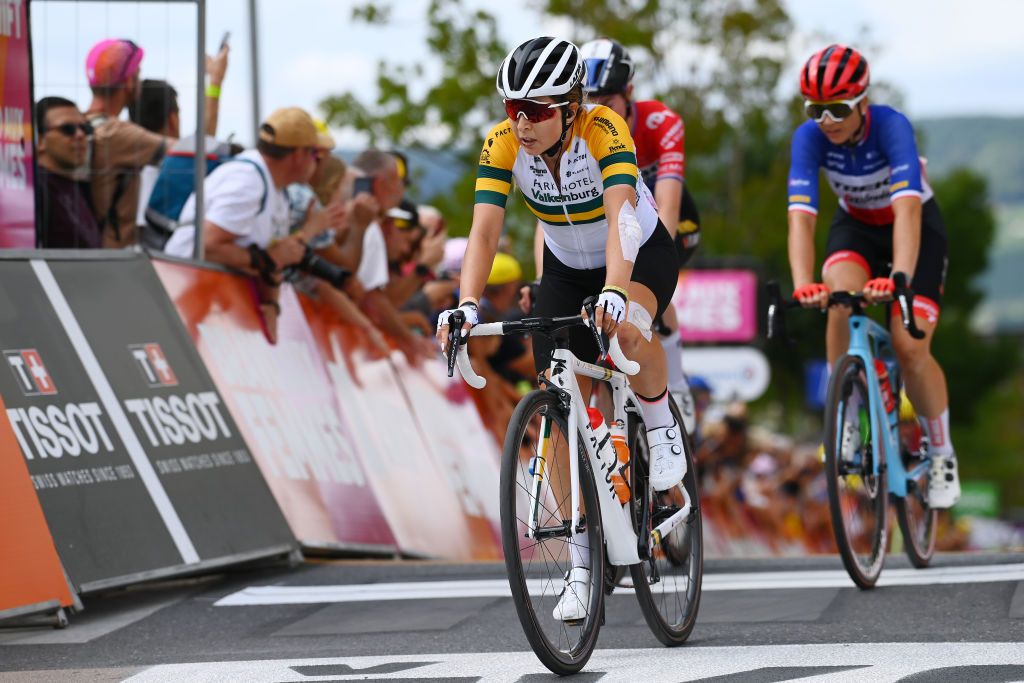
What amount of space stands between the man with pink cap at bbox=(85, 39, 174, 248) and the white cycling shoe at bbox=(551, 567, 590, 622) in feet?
13.8

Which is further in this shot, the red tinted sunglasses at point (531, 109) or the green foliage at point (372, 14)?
the green foliage at point (372, 14)

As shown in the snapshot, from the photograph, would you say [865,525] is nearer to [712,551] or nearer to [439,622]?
[439,622]

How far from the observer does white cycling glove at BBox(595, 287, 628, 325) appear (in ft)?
17.4

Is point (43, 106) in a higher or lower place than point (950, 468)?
higher

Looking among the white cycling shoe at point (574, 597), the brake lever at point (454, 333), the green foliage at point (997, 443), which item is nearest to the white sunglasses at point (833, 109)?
the brake lever at point (454, 333)

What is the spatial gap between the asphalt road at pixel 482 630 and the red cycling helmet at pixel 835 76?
2365mm

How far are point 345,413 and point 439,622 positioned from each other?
3710mm

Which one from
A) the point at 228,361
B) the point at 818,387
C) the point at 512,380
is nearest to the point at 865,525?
the point at 228,361

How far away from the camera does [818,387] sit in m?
55.3

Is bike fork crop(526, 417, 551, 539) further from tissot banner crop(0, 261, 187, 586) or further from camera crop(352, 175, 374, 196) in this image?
camera crop(352, 175, 374, 196)

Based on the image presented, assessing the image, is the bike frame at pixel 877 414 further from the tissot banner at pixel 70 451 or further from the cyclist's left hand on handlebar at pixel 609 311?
the tissot banner at pixel 70 451

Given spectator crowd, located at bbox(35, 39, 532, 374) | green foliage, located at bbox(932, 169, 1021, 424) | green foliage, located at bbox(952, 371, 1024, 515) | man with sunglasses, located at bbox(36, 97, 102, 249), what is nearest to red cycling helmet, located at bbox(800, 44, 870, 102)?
spectator crowd, located at bbox(35, 39, 532, 374)

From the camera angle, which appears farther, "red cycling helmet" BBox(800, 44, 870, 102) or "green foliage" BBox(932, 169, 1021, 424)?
"green foliage" BBox(932, 169, 1021, 424)

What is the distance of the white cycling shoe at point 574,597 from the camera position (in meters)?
5.40
